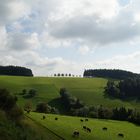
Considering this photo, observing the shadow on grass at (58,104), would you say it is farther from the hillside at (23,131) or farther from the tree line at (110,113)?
the hillside at (23,131)

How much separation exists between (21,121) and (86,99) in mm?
95117

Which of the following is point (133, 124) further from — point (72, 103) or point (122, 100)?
point (122, 100)

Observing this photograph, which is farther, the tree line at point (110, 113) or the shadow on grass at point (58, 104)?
the shadow on grass at point (58, 104)

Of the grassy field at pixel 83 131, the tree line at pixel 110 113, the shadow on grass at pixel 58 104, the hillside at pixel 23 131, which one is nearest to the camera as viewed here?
the hillside at pixel 23 131

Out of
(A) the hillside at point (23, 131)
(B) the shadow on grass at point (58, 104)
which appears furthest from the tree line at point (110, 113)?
(A) the hillside at point (23, 131)

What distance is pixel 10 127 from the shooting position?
232 feet

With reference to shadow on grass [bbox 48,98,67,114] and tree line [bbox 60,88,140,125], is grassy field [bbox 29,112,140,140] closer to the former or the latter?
tree line [bbox 60,88,140,125]

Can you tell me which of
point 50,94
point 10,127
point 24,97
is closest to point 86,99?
point 50,94

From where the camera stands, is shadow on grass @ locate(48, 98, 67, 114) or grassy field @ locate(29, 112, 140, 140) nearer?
grassy field @ locate(29, 112, 140, 140)

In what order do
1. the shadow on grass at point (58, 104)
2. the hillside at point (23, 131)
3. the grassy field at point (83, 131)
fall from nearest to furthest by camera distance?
the hillside at point (23, 131) → the grassy field at point (83, 131) → the shadow on grass at point (58, 104)

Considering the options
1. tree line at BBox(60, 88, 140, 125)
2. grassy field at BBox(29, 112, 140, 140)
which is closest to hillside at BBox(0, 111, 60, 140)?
grassy field at BBox(29, 112, 140, 140)

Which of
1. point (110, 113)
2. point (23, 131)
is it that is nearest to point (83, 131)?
point (23, 131)

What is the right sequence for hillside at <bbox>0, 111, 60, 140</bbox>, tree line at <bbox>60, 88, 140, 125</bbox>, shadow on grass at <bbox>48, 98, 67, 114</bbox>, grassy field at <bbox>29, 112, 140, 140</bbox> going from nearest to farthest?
1. hillside at <bbox>0, 111, 60, 140</bbox>
2. grassy field at <bbox>29, 112, 140, 140</bbox>
3. tree line at <bbox>60, 88, 140, 125</bbox>
4. shadow on grass at <bbox>48, 98, 67, 114</bbox>

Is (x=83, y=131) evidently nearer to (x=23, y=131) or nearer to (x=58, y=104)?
(x=23, y=131)
